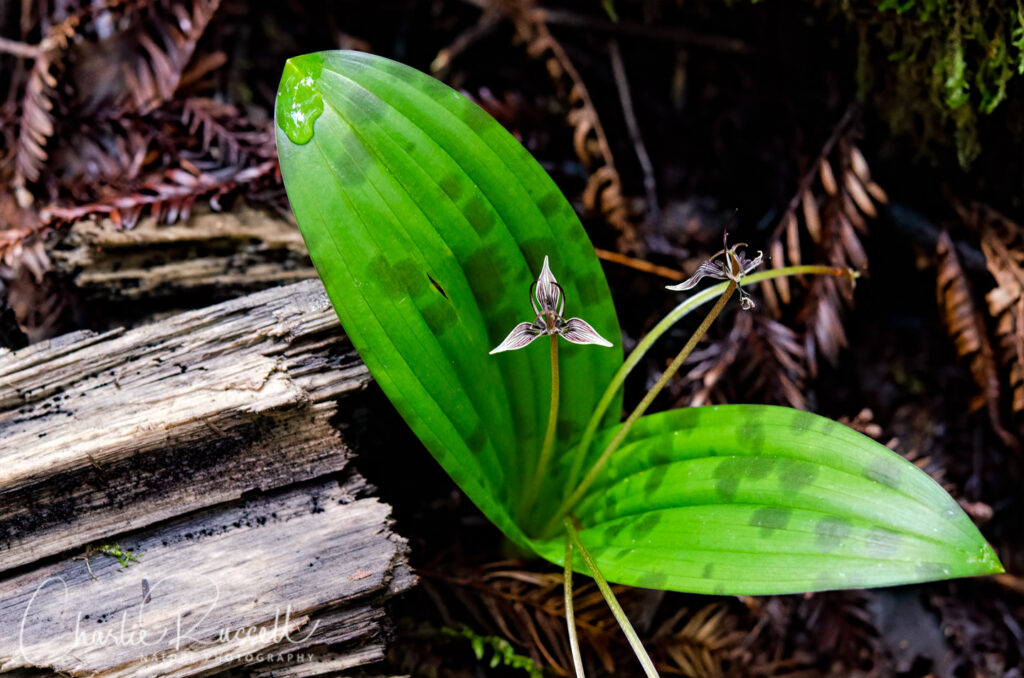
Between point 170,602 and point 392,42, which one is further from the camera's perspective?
point 392,42

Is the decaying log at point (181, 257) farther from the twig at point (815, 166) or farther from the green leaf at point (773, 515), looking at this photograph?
the twig at point (815, 166)

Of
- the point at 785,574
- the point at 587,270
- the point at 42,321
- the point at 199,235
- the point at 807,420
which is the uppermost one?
the point at 199,235

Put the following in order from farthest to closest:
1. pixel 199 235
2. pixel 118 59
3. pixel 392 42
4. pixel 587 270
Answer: pixel 392 42 < pixel 118 59 < pixel 199 235 < pixel 587 270

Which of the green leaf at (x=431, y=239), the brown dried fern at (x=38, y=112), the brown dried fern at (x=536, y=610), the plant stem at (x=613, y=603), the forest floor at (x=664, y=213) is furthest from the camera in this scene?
the brown dried fern at (x=38, y=112)

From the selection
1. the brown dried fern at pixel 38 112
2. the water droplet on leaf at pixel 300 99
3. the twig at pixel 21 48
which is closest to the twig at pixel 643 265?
the water droplet on leaf at pixel 300 99

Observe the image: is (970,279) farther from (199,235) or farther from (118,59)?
(118,59)

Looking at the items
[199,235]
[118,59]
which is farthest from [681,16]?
[118,59]

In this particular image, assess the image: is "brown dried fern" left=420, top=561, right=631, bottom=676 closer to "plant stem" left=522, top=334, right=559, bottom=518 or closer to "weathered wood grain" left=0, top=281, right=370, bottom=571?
"plant stem" left=522, top=334, right=559, bottom=518
